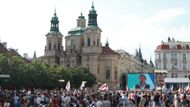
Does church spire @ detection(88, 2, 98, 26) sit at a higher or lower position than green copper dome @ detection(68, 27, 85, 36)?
higher

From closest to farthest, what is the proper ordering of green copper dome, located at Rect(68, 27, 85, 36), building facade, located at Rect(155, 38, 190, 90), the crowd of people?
the crowd of people, building facade, located at Rect(155, 38, 190, 90), green copper dome, located at Rect(68, 27, 85, 36)

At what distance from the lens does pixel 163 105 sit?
39719mm

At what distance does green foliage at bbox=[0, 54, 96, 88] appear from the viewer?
215 feet

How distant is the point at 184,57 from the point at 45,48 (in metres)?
40.0

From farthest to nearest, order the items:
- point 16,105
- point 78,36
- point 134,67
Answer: point 134,67
point 78,36
point 16,105

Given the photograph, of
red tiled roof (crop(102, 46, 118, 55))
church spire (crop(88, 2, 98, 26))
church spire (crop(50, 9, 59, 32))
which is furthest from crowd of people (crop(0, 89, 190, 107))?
church spire (crop(50, 9, 59, 32))

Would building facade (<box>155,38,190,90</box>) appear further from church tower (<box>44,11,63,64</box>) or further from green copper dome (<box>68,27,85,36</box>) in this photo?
church tower (<box>44,11,63,64</box>)

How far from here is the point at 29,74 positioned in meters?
71.7

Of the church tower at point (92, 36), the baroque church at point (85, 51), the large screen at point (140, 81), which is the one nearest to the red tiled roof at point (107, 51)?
the baroque church at point (85, 51)

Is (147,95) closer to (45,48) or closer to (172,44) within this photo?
(172,44)

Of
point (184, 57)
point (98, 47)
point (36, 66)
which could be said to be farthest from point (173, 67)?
point (36, 66)

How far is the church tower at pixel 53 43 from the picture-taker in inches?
5389

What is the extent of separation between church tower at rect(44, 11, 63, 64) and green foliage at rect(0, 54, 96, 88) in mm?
37482

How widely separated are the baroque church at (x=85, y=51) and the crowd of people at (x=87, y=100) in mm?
84888
